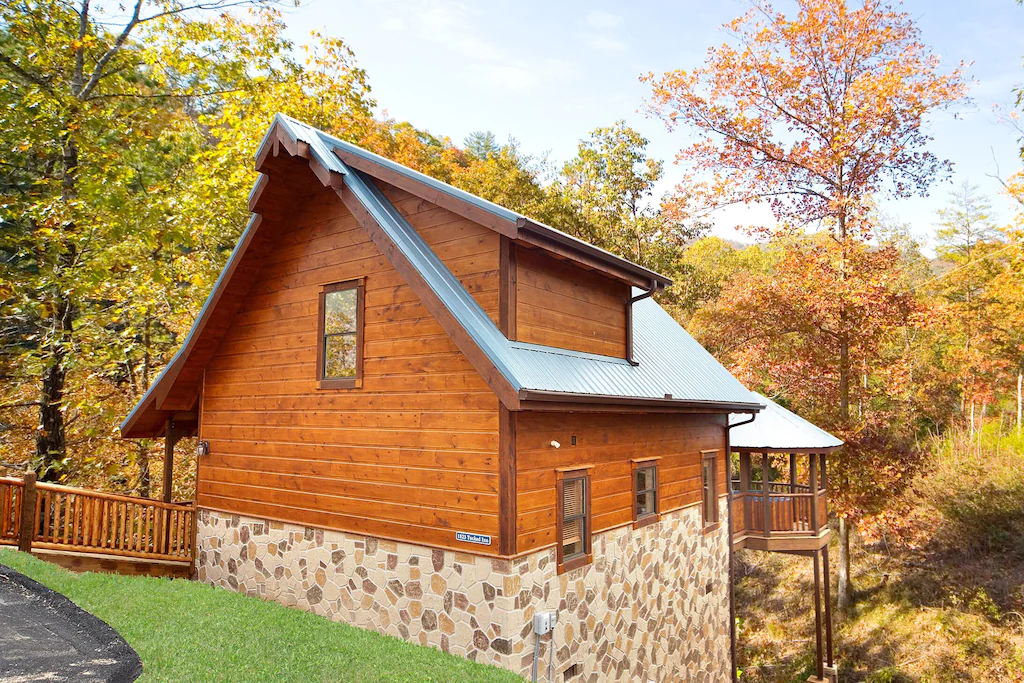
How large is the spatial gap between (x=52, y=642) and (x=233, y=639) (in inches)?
71.6

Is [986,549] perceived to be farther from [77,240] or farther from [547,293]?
[77,240]

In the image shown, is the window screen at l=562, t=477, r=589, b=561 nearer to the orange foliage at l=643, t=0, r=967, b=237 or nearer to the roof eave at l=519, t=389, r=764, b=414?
the roof eave at l=519, t=389, r=764, b=414

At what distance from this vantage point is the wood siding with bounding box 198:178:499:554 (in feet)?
25.7

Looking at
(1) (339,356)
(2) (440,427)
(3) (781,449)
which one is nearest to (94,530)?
(1) (339,356)

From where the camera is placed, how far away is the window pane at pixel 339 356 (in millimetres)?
9297

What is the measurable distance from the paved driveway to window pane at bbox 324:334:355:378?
4.11m

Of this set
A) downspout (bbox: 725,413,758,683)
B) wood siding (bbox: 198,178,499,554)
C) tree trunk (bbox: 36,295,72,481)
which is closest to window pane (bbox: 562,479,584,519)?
wood siding (bbox: 198,178,499,554)

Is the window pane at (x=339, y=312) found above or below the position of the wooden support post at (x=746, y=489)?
above

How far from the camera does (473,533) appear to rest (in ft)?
24.7

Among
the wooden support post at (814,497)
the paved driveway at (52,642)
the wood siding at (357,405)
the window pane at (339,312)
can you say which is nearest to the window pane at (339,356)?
the window pane at (339,312)

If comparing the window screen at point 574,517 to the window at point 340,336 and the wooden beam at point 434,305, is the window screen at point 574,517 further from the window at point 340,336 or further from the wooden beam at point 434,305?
the window at point 340,336

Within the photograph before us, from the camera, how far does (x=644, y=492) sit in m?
10.2

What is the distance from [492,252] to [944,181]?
18587mm

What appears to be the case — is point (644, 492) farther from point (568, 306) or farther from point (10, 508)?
point (10, 508)
